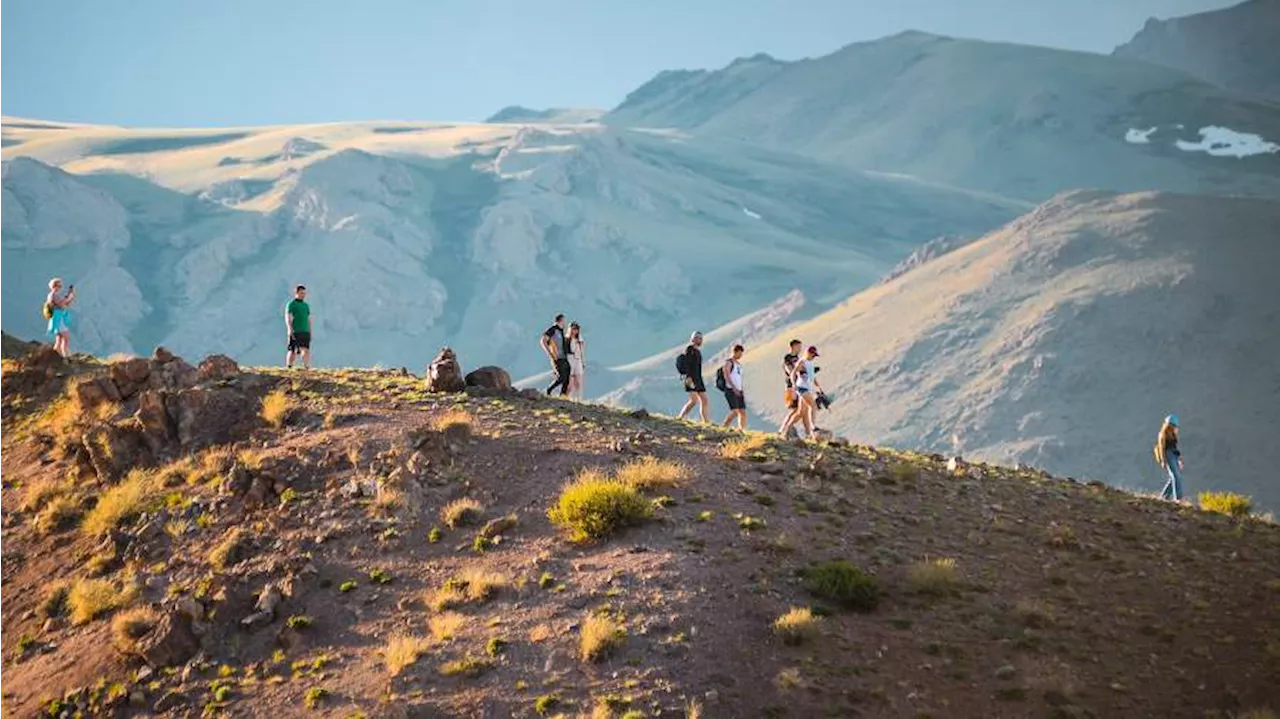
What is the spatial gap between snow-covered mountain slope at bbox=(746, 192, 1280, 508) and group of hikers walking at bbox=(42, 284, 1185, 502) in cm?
9498

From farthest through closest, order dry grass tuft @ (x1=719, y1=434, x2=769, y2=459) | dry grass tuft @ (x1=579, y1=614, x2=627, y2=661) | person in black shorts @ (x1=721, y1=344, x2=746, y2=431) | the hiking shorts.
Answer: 1. the hiking shorts
2. person in black shorts @ (x1=721, y1=344, x2=746, y2=431)
3. dry grass tuft @ (x1=719, y1=434, x2=769, y2=459)
4. dry grass tuft @ (x1=579, y1=614, x2=627, y2=661)

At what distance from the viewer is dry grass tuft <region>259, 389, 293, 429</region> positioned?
21.5 metres

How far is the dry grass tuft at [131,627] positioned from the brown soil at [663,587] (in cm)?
24

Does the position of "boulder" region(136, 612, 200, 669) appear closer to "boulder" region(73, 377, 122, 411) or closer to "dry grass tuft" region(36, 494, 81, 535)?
"dry grass tuft" region(36, 494, 81, 535)

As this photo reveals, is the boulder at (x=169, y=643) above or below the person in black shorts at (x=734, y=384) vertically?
below

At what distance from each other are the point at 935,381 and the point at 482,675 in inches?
5069

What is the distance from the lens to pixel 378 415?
2153cm

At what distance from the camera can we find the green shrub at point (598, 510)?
56.0 ft

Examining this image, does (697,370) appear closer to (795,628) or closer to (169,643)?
(795,628)

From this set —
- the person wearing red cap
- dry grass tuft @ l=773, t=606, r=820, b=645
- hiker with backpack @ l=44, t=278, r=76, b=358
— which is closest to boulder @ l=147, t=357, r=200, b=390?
hiker with backpack @ l=44, t=278, r=76, b=358

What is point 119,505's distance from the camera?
19.7m

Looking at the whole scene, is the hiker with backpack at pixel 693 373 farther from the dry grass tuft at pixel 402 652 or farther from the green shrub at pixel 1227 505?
the dry grass tuft at pixel 402 652

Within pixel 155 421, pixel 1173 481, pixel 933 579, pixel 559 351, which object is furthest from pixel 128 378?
pixel 1173 481

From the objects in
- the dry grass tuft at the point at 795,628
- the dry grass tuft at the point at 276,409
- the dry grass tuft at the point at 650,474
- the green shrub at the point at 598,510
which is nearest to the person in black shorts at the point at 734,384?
the dry grass tuft at the point at 650,474
